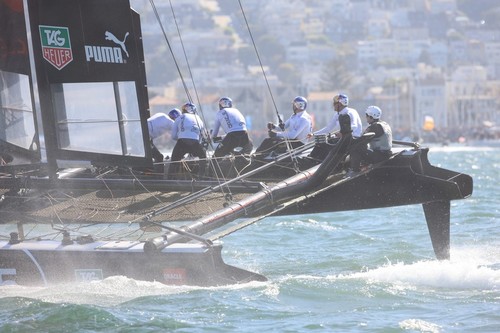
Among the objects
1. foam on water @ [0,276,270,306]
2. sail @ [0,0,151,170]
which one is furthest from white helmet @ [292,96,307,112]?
foam on water @ [0,276,270,306]

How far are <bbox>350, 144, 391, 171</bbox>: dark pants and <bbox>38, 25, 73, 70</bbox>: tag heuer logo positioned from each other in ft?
8.28

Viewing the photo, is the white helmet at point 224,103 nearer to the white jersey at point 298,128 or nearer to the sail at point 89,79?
the white jersey at point 298,128

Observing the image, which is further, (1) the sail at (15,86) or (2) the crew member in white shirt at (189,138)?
(2) the crew member in white shirt at (189,138)

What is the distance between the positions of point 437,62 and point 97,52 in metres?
137

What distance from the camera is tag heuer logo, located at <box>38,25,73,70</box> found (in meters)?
10.3

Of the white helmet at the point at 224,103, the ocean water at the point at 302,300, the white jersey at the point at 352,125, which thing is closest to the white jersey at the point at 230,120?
the white helmet at the point at 224,103

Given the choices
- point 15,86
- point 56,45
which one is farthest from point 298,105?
point 56,45

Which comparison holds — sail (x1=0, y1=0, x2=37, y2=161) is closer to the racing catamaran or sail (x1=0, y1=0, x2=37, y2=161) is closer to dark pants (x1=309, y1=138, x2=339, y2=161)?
the racing catamaran

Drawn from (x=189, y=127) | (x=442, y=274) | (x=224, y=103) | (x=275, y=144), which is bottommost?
(x=442, y=274)

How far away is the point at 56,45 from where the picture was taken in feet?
34.0

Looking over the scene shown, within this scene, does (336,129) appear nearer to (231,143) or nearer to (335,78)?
(231,143)

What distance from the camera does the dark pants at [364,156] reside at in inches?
444

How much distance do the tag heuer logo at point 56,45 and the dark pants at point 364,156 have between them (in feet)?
8.28

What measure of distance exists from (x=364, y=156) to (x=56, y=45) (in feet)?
9.07
